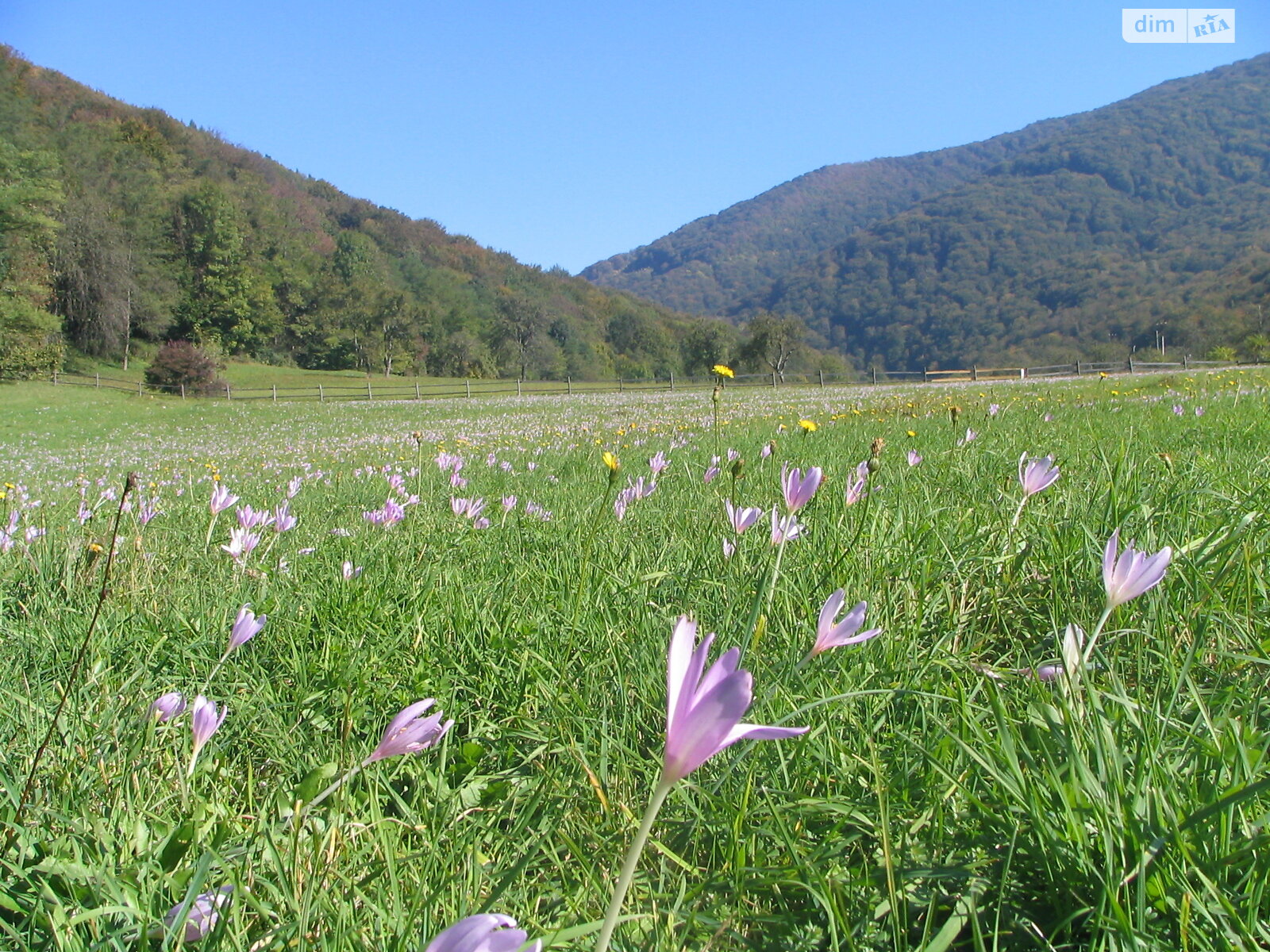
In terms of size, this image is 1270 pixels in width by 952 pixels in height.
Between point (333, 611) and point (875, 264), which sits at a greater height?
point (875, 264)

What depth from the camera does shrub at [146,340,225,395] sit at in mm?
38062

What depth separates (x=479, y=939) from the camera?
44 centimetres

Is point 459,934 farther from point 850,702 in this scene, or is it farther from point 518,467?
point 518,467

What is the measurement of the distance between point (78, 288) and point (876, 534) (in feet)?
218

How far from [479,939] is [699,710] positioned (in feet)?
0.64

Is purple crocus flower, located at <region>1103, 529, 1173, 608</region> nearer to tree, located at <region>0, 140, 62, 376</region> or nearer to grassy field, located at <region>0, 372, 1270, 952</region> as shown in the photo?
grassy field, located at <region>0, 372, 1270, 952</region>

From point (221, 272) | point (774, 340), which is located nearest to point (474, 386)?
point (774, 340)

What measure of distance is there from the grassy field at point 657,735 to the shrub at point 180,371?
Answer: 41.9 meters

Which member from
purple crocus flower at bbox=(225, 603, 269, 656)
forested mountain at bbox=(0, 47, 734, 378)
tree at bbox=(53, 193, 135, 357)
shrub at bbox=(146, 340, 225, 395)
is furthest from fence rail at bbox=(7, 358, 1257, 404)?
purple crocus flower at bbox=(225, 603, 269, 656)

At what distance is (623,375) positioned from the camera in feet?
332

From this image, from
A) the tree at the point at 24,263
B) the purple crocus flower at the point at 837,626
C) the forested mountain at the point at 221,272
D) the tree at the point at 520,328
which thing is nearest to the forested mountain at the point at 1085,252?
the forested mountain at the point at 221,272

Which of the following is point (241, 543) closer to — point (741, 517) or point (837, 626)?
point (741, 517)

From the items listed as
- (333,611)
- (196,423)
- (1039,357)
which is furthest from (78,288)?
(1039,357)

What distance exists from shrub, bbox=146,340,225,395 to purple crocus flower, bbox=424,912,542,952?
44464mm
